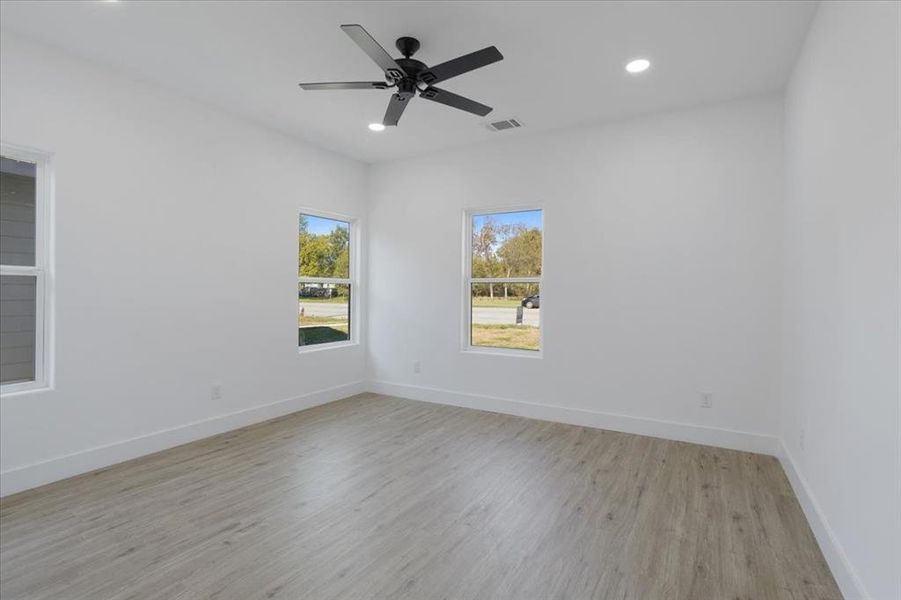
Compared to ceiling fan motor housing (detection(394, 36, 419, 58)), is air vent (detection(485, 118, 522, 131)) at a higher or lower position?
higher

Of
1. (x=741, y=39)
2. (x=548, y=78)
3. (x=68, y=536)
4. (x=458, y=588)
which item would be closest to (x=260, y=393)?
(x=68, y=536)

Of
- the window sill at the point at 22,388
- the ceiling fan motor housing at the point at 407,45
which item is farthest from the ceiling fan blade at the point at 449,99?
the window sill at the point at 22,388

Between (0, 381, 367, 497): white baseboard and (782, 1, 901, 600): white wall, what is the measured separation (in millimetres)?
4249

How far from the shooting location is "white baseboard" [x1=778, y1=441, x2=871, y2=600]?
5.84 ft

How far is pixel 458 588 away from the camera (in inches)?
75.7

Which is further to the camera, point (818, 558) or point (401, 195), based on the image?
point (401, 195)

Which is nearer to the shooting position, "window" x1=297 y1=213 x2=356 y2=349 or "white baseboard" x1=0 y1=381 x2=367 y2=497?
"white baseboard" x1=0 y1=381 x2=367 y2=497

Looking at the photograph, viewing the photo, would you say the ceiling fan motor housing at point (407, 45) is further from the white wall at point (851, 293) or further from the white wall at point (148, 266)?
the white wall at point (851, 293)

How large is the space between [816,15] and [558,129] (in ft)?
7.06

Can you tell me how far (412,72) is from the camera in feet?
8.93

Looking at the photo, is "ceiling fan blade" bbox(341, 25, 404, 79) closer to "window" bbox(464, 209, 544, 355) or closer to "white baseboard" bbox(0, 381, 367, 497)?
"window" bbox(464, 209, 544, 355)

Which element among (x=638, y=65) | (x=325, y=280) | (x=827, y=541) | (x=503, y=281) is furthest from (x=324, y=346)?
(x=827, y=541)

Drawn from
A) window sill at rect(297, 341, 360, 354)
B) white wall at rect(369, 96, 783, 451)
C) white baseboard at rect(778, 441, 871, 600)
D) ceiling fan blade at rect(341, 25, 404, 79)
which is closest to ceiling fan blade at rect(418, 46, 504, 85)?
ceiling fan blade at rect(341, 25, 404, 79)

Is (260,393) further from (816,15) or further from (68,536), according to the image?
(816,15)
